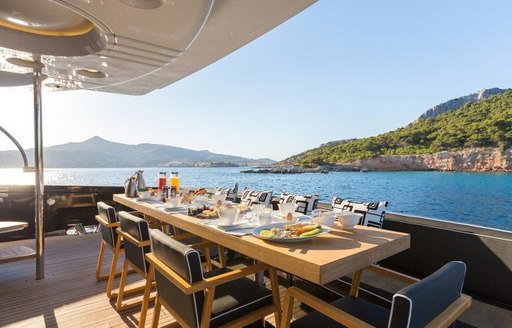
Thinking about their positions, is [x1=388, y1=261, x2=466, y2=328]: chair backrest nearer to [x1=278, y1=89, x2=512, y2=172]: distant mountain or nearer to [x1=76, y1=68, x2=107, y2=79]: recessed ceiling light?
[x1=76, y1=68, x2=107, y2=79]: recessed ceiling light

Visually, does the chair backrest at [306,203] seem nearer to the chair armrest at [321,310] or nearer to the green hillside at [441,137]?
the chair armrest at [321,310]

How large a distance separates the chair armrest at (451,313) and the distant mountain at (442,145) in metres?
14.9

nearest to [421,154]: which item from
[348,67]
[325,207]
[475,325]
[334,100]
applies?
[348,67]

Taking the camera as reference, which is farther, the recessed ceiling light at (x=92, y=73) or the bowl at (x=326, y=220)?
the recessed ceiling light at (x=92, y=73)

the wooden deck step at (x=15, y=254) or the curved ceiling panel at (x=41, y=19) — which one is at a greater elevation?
the curved ceiling panel at (x=41, y=19)

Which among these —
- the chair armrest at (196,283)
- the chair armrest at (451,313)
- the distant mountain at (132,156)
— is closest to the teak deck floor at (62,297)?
the chair armrest at (196,283)

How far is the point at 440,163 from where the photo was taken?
14.7 m

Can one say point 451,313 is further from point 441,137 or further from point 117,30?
point 441,137

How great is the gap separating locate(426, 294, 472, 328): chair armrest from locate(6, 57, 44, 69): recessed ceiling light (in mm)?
3734

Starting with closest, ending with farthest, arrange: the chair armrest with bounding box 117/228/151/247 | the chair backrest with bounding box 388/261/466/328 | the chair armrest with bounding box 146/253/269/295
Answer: the chair backrest with bounding box 388/261/466/328, the chair armrest with bounding box 146/253/269/295, the chair armrest with bounding box 117/228/151/247

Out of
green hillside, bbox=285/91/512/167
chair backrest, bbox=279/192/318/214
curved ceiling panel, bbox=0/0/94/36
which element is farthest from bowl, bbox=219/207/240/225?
green hillside, bbox=285/91/512/167

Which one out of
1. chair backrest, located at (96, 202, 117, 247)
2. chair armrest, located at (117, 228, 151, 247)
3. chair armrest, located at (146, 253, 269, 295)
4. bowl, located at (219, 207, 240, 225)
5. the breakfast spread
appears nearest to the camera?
chair armrest, located at (146, 253, 269, 295)

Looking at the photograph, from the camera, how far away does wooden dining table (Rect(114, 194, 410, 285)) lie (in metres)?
1.04

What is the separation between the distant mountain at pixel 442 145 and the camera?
1304cm
